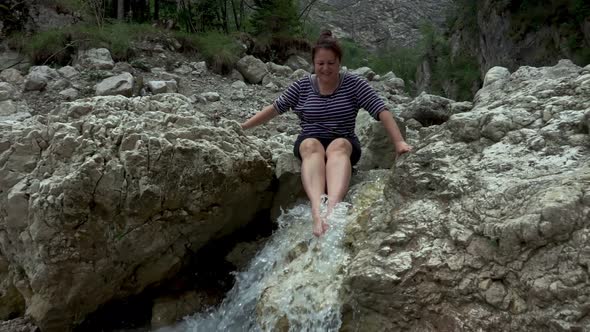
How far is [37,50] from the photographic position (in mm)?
9078

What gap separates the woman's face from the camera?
155 inches

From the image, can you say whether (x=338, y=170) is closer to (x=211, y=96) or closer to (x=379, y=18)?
(x=211, y=96)

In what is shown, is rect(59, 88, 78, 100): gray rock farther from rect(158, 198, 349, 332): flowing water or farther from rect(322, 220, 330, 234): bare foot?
rect(322, 220, 330, 234): bare foot

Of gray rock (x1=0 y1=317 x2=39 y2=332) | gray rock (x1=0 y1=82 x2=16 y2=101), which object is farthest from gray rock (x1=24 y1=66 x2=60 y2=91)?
gray rock (x1=0 y1=317 x2=39 y2=332)

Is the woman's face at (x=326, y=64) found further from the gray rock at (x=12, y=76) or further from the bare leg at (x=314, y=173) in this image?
the gray rock at (x=12, y=76)

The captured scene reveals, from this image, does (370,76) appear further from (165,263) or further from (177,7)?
(165,263)

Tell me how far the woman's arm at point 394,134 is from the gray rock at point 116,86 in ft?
16.0

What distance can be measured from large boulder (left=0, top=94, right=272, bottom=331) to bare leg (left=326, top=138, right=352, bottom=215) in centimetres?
56

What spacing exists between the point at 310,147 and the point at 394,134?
0.65 meters

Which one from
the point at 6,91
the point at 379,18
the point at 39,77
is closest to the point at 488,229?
the point at 6,91

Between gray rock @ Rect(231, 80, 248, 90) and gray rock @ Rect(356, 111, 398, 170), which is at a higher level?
gray rock @ Rect(356, 111, 398, 170)

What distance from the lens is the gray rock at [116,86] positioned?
25.0ft

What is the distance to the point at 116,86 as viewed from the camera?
307 inches

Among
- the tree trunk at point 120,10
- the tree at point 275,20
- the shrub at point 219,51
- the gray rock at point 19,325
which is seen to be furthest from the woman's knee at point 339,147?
the tree trunk at point 120,10
